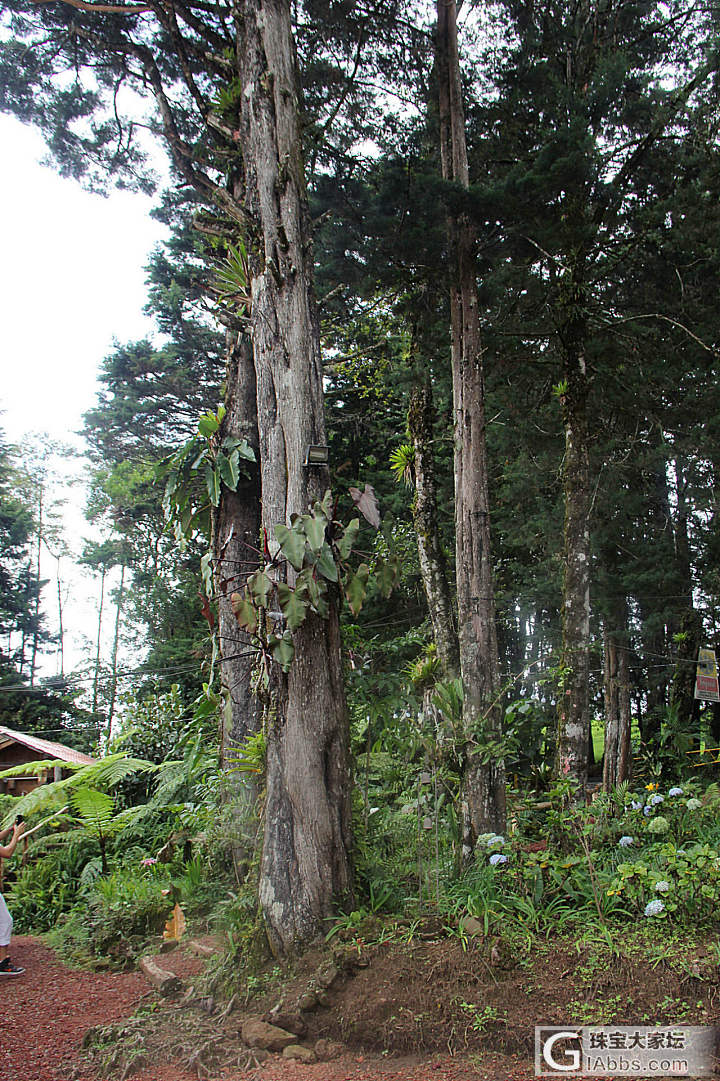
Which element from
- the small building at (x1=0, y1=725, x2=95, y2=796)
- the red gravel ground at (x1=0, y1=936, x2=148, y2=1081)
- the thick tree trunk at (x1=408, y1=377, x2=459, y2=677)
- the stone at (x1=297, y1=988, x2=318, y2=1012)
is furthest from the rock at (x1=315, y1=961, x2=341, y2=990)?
the small building at (x1=0, y1=725, x2=95, y2=796)

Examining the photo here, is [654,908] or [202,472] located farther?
[202,472]

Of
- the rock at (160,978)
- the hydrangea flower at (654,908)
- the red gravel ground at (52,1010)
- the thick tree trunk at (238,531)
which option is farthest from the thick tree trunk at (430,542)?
the red gravel ground at (52,1010)

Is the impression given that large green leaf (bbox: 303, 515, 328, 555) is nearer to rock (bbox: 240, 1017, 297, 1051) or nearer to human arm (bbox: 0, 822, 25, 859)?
rock (bbox: 240, 1017, 297, 1051)

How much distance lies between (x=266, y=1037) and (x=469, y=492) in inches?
219

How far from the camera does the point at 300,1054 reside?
308cm

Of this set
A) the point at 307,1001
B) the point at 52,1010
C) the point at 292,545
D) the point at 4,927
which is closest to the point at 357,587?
the point at 292,545

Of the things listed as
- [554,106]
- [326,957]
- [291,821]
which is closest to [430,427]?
[554,106]

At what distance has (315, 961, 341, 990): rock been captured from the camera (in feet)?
11.0

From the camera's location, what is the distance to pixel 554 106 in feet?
27.2

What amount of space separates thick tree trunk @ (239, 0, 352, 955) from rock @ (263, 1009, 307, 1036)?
458mm

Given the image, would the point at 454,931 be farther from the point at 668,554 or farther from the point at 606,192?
the point at 668,554

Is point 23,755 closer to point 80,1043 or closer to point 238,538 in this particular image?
point 238,538

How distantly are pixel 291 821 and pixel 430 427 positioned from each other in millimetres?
5738

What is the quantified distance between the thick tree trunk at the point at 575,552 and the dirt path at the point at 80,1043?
303 centimetres
